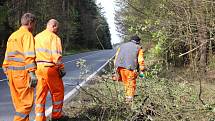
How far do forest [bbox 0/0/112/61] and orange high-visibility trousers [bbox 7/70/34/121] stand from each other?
2.12 meters

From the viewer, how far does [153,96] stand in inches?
309

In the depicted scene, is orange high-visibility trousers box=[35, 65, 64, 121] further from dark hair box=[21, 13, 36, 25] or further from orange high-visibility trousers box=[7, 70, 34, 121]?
dark hair box=[21, 13, 36, 25]

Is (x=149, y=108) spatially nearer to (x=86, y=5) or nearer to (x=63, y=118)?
(x=63, y=118)

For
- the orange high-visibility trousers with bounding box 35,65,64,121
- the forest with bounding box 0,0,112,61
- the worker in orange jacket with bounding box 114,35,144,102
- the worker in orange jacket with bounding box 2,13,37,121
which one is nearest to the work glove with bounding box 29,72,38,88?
A: the worker in orange jacket with bounding box 2,13,37,121

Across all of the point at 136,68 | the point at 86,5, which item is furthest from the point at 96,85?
the point at 86,5

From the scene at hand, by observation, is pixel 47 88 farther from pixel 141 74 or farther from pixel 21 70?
pixel 141 74

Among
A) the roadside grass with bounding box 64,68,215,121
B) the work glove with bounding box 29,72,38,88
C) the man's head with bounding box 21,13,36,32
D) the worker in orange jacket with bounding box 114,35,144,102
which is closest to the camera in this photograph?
the roadside grass with bounding box 64,68,215,121

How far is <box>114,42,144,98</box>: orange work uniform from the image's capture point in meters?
9.94

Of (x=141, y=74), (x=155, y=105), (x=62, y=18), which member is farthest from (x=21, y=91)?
(x=62, y=18)

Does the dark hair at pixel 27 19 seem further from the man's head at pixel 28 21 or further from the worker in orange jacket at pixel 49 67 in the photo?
the worker in orange jacket at pixel 49 67

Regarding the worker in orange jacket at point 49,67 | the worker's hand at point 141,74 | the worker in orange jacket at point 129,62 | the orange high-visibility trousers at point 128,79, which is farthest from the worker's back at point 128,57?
the worker in orange jacket at point 49,67

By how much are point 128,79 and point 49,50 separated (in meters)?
2.28

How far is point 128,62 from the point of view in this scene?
32.9ft

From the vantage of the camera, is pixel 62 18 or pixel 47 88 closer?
pixel 47 88
